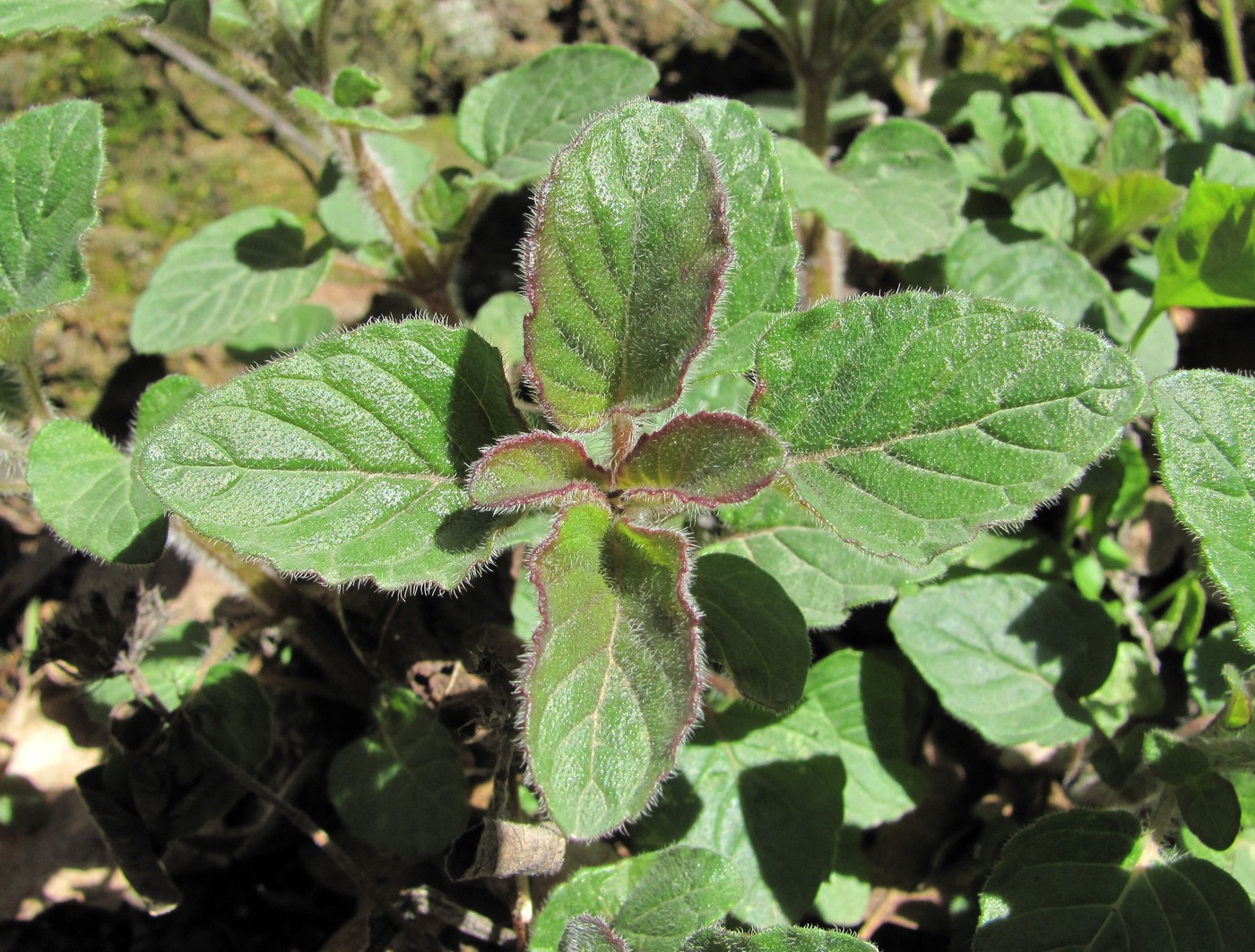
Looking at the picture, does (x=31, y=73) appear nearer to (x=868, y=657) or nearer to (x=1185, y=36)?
(x=868, y=657)

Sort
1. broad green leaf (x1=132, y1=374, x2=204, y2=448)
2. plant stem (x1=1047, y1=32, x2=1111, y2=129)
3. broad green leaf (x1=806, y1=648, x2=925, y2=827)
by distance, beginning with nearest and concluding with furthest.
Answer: broad green leaf (x1=132, y1=374, x2=204, y2=448)
broad green leaf (x1=806, y1=648, x2=925, y2=827)
plant stem (x1=1047, y1=32, x2=1111, y2=129)

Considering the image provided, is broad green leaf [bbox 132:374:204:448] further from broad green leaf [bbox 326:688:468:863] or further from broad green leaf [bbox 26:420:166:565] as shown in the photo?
broad green leaf [bbox 326:688:468:863]

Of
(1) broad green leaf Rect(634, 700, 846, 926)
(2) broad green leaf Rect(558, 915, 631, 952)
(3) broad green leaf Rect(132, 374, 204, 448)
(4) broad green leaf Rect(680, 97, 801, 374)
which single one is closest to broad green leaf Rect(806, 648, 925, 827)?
(1) broad green leaf Rect(634, 700, 846, 926)

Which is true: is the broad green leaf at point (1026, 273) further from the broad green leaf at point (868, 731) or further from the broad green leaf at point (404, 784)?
the broad green leaf at point (404, 784)

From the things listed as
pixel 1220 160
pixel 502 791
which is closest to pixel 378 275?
pixel 502 791

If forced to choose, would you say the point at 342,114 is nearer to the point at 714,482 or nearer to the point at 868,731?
the point at 714,482
